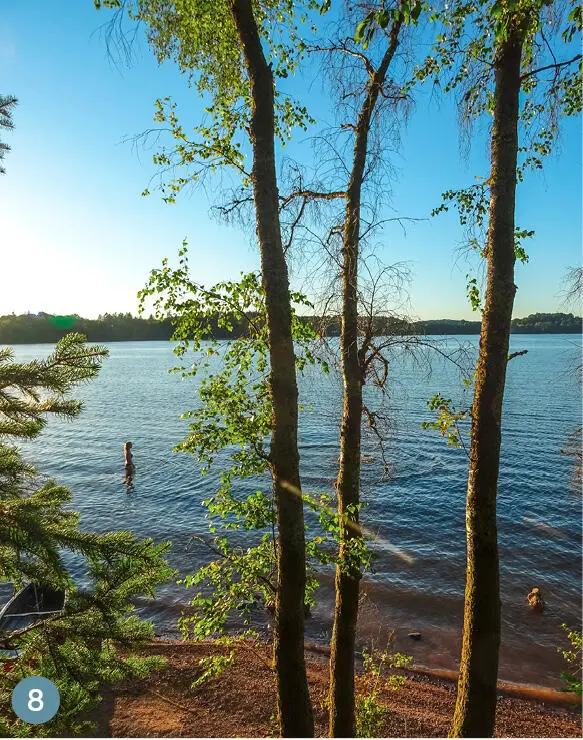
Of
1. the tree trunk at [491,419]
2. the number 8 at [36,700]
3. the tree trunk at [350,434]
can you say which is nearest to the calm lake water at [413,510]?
the tree trunk at [350,434]

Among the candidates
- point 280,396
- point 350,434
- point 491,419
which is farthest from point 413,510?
point 280,396

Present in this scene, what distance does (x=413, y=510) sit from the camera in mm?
24016

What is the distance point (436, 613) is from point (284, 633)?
13.7 meters

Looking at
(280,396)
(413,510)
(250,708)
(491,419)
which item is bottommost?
(413,510)

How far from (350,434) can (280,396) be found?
267 centimetres

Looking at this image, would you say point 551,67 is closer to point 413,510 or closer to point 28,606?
point 28,606

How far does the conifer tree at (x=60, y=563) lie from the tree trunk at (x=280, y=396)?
51.5 inches

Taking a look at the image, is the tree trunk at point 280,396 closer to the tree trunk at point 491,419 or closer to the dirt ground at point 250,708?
the tree trunk at point 491,419

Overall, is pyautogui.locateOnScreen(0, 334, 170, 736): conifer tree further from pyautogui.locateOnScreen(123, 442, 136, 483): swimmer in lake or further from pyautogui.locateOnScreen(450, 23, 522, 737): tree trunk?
pyautogui.locateOnScreen(123, 442, 136, 483): swimmer in lake

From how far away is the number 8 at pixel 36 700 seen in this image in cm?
400

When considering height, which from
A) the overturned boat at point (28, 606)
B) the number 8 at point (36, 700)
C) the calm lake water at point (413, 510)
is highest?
the number 8 at point (36, 700)

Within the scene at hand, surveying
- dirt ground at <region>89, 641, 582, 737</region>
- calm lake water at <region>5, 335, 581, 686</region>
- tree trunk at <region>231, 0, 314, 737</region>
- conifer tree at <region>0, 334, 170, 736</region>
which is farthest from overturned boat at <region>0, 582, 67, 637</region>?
tree trunk at <region>231, 0, 314, 737</region>

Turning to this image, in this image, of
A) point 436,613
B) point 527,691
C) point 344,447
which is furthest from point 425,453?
point 344,447

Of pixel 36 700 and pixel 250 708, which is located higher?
pixel 36 700
